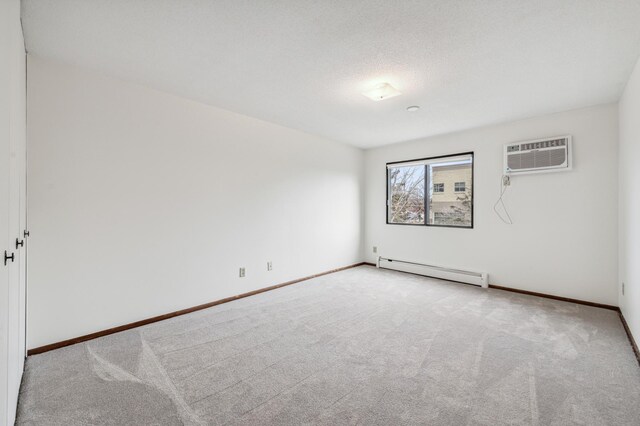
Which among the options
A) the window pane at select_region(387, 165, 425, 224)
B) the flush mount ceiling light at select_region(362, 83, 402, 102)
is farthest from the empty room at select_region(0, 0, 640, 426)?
the window pane at select_region(387, 165, 425, 224)

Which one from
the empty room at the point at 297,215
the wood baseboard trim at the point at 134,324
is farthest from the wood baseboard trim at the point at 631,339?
the wood baseboard trim at the point at 134,324

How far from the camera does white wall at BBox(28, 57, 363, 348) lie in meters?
2.44

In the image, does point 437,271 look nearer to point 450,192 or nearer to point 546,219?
point 450,192

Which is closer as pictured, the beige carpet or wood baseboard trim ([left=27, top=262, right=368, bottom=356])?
the beige carpet

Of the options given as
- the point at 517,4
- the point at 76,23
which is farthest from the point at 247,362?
the point at 517,4

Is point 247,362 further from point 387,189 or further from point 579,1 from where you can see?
point 387,189

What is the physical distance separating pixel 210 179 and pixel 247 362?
2.13 meters

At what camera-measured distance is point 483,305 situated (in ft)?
11.5

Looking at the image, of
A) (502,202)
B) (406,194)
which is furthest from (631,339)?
(406,194)

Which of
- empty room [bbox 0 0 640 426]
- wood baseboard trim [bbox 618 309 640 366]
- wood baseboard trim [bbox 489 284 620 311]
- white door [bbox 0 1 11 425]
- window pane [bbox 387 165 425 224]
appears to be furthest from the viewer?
window pane [bbox 387 165 425 224]

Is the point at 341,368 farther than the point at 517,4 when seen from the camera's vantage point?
Yes

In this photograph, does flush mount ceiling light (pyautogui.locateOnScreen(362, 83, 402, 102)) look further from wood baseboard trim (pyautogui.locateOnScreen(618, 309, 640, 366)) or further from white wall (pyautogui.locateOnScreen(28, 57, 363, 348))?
wood baseboard trim (pyautogui.locateOnScreen(618, 309, 640, 366))

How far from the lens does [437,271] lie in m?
4.75

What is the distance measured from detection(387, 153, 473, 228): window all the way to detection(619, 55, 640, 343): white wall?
1.66 meters
